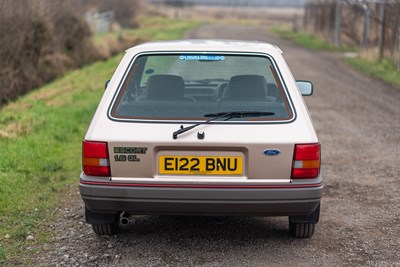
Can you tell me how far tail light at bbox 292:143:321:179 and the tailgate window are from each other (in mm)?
270

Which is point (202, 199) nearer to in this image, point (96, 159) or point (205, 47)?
point (96, 159)

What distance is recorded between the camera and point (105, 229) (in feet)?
17.7

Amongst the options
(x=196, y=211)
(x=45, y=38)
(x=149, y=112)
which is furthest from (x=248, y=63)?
(x=45, y=38)

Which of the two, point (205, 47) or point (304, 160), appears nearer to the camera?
point (304, 160)

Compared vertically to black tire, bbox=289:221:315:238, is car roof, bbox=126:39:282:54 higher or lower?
higher

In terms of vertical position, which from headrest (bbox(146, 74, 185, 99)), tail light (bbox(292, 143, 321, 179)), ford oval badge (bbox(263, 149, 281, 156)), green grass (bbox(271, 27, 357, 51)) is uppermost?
headrest (bbox(146, 74, 185, 99))

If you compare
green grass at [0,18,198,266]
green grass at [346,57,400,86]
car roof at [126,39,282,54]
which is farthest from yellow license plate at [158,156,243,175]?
green grass at [346,57,400,86]

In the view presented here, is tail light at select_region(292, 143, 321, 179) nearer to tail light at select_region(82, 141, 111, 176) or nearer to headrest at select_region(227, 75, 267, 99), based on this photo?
headrest at select_region(227, 75, 267, 99)

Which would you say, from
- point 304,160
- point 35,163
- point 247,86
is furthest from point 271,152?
point 35,163

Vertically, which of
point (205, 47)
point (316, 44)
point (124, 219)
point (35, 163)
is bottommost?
point (316, 44)

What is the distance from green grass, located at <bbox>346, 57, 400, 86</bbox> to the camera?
1902cm

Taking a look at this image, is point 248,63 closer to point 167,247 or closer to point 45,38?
point 167,247

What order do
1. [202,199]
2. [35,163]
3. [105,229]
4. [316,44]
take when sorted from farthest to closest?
[316,44] → [35,163] → [105,229] → [202,199]

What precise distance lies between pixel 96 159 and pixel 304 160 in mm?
1513
